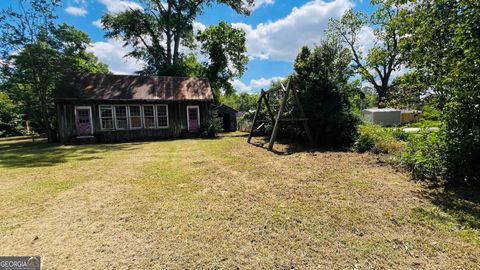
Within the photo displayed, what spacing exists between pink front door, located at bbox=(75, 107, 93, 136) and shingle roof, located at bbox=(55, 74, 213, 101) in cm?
80

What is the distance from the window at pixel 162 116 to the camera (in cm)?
1667

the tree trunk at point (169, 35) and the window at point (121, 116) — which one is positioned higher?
the tree trunk at point (169, 35)

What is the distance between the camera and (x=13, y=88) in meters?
16.3

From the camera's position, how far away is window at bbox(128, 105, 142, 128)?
15.9 metres

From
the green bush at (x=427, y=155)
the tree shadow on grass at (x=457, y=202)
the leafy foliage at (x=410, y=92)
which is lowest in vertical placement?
the tree shadow on grass at (x=457, y=202)

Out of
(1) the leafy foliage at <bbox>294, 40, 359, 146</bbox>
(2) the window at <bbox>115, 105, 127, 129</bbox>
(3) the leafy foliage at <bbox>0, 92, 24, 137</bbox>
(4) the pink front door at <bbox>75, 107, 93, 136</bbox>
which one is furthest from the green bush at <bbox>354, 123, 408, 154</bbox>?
(3) the leafy foliage at <bbox>0, 92, 24, 137</bbox>

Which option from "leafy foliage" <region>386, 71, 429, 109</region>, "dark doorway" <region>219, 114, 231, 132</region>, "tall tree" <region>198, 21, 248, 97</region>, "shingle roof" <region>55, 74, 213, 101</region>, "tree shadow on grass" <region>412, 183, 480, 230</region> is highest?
"tall tree" <region>198, 21, 248, 97</region>

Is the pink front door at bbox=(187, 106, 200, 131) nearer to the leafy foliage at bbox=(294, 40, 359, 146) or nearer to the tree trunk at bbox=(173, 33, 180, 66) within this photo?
the leafy foliage at bbox=(294, 40, 359, 146)

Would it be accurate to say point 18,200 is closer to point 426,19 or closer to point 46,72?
point 426,19

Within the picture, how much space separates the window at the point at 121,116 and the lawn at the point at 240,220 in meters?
9.81

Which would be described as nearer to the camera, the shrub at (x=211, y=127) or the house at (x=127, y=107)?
the house at (x=127, y=107)

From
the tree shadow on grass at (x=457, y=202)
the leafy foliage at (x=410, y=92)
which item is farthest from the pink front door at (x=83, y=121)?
the tree shadow on grass at (x=457, y=202)

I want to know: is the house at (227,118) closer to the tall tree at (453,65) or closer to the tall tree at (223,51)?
the tall tree at (223,51)

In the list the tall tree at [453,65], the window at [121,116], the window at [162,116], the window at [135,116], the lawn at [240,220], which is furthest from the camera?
the window at [162,116]
